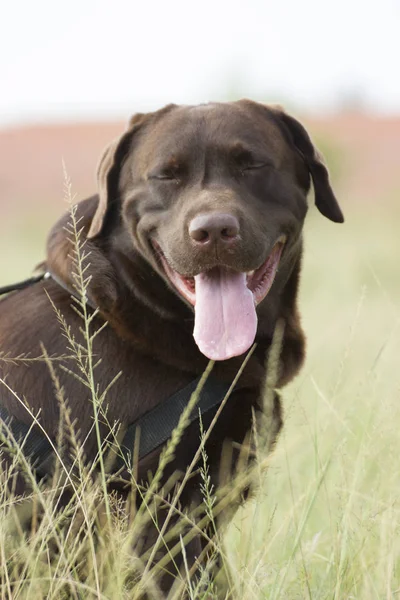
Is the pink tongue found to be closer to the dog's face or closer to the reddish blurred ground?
the dog's face

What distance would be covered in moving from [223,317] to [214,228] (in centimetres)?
29

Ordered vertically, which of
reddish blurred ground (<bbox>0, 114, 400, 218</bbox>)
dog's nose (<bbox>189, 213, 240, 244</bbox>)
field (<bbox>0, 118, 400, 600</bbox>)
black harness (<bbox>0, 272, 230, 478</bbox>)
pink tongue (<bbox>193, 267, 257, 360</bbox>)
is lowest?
reddish blurred ground (<bbox>0, 114, 400, 218</bbox>)

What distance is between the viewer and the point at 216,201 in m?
2.81

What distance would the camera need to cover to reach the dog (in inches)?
107

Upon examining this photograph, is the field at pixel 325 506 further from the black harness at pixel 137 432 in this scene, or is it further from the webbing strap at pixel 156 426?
the webbing strap at pixel 156 426

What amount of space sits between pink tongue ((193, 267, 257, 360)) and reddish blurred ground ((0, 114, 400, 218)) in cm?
4063

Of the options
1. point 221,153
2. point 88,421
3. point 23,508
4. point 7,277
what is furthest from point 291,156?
point 7,277

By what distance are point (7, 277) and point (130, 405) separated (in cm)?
1126

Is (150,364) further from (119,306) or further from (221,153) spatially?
(221,153)

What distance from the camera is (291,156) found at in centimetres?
313

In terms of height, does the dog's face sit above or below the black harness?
above

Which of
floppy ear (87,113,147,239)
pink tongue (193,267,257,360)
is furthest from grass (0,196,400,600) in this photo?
floppy ear (87,113,147,239)

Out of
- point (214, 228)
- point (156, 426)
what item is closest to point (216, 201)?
point (214, 228)

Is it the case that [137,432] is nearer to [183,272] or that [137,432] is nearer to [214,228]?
[183,272]
